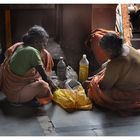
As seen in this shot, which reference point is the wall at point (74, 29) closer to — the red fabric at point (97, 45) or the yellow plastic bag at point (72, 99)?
the red fabric at point (97, 45)

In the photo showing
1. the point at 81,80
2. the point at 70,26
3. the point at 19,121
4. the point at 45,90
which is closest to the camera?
the point at 19,121

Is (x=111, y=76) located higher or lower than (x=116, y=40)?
lower

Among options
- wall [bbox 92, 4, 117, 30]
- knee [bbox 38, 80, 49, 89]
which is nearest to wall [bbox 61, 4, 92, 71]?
wall [bbox 92, 4, 117, 30]

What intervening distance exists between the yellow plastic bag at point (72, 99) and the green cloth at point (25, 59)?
491 millimetres

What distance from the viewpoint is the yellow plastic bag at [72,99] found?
4367mm

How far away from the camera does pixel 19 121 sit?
410 cm

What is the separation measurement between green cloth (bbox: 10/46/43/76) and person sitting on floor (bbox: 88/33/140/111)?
0.75 m

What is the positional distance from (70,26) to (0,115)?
1.95 meters

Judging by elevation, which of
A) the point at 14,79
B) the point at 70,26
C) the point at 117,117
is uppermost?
the point at 70,26

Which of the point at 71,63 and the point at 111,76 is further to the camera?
the point at 71,63

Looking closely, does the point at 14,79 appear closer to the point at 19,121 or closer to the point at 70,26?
the point at 19,121

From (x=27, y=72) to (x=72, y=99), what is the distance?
0.61m

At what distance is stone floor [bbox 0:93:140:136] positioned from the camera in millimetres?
3883

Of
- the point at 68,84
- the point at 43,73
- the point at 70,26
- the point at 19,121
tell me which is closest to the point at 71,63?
the point at 70,26
